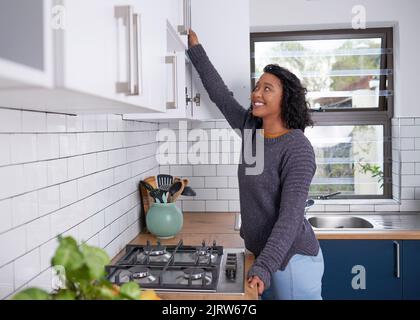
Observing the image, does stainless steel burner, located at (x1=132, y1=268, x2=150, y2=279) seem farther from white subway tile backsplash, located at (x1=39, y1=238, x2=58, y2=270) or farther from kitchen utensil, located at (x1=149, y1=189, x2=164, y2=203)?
kitchen utensil, located at (x1=149, y1=189, x2=164, y2=203)

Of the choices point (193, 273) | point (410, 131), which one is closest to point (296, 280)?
point (193, 273)

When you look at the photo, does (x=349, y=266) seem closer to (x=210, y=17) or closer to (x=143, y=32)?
(x=210, y=17)

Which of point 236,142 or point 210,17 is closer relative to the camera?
point 210,17

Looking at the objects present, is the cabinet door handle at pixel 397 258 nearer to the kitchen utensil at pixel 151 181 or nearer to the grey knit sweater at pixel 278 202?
the grey knit sweater at pixel 278 202

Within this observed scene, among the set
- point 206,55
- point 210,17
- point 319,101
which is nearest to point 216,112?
point 206,55

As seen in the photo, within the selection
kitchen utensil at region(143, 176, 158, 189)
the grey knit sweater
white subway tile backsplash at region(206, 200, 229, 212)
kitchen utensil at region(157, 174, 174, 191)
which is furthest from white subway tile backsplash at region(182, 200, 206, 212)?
the grey knit sweater

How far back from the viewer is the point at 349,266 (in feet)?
8.36

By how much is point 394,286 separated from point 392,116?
123cm

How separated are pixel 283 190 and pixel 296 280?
38cm

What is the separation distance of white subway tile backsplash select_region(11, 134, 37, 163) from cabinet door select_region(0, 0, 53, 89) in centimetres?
45

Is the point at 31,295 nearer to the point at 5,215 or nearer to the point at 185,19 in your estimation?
the point at 5,215

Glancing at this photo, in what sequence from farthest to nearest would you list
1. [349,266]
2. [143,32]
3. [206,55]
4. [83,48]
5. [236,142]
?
[236,142] → [349,266] → [206,55] → [143,32] → [83,48]

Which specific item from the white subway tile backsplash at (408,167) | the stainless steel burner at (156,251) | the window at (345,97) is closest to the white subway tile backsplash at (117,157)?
the stainless steel burner at (156,251)

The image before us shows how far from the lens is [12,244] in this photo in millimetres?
1168
